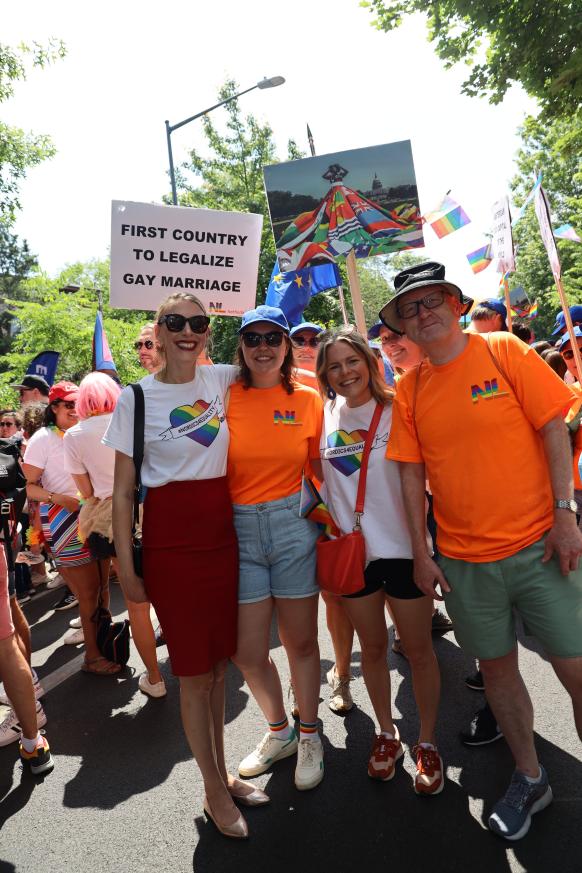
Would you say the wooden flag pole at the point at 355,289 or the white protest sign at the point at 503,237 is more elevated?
the white protest sign at the point at 503,237

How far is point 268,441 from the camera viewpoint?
281 centimetres

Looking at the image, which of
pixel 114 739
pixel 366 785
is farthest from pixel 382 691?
pixel 114 739

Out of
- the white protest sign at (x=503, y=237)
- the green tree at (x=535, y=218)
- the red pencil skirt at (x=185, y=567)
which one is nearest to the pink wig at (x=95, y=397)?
the red pencil skirt at (x=185, y=567)

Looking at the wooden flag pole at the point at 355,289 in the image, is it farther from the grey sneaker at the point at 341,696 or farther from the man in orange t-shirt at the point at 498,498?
the grey sneaker at the point at 341,696

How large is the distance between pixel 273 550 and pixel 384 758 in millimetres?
1122

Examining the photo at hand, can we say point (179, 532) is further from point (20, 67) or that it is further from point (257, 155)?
point (257, 155)

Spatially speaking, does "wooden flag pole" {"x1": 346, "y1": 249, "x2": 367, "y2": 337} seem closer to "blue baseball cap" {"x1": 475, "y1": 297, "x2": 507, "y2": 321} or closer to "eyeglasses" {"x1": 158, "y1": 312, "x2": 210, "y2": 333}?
"blue baseball cap" {"x1": 475, "y1": 297, "x2": 507, "y2": 321}

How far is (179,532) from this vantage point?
2.56m

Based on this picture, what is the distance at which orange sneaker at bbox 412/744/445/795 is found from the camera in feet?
8.79

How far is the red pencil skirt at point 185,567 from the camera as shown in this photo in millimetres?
2561

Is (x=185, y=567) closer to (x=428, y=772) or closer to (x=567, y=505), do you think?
(x=428, y=772)

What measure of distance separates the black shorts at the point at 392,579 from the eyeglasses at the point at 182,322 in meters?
1.33

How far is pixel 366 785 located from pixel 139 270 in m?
3.49

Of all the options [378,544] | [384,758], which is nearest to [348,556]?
[378,544]
